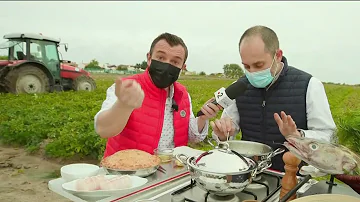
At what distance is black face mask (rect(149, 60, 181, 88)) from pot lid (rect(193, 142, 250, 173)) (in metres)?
1.09

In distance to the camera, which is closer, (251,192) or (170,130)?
(251,192)

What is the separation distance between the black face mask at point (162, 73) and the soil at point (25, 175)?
3024 mm

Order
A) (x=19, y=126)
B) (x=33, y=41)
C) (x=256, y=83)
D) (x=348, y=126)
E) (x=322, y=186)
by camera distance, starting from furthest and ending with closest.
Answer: (x=33, y=41), (x=19, y=126), (x=256, y=83), (x=348, y=126), (x=322, y=186)

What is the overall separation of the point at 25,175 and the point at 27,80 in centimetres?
868

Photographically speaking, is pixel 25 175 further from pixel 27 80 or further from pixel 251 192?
pixel 27 80

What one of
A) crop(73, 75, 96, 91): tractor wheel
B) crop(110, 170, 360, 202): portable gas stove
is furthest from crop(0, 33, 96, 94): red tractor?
crop(110, 170, 360, 202): portable gas stove

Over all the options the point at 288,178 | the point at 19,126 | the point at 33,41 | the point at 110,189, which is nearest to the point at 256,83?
the point at 288,178

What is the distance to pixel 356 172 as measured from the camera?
1242 mm

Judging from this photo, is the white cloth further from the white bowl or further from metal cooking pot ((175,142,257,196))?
the white bowl

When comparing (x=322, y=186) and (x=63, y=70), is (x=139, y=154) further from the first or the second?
(x=63, y=70)

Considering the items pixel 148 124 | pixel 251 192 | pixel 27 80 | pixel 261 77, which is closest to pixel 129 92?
pixel 251 192

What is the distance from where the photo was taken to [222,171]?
1308 mm

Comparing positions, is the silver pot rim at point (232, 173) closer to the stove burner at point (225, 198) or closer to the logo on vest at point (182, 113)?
the stove burner at point (225, 198)

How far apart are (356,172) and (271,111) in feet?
4.65
